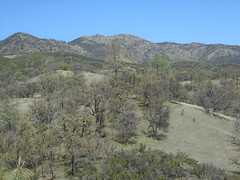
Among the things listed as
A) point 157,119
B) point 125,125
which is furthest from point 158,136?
point 125,125

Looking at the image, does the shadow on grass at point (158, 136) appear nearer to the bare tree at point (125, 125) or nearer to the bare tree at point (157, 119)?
the bare tree at point (157, 119)

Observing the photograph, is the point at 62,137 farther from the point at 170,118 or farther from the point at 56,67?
the point at 56,67

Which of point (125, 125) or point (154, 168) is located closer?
point (154, 168)

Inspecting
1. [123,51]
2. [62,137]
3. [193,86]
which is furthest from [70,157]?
[193,86]

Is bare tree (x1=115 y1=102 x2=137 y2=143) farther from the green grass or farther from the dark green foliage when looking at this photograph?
the dark green foliage

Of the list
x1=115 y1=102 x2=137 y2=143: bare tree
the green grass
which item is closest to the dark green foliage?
the green grass

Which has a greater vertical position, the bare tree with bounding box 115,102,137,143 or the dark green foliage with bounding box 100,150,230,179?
the bare tree with bounding box 115,102,137,143

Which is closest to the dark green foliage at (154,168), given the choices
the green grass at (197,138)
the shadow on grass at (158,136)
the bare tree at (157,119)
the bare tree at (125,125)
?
the green grass at (197,138)

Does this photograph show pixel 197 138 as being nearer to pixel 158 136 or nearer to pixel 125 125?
pixel 158 136

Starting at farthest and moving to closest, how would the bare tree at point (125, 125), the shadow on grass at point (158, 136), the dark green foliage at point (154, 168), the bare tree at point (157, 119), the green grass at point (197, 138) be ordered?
the bare tree at point (157, 119), the shadow on grass at point (158, 136), the bare tree at point (125, 125), the green grass at point (197, 138), the dark green foliage at point (154, 168)

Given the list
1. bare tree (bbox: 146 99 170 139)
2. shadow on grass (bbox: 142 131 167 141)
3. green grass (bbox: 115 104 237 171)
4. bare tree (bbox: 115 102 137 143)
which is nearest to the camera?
green grass (bbox: 115 104 237 171)

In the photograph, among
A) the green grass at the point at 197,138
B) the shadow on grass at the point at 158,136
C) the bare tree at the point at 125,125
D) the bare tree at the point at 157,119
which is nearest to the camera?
the green grass at the point at 197,138

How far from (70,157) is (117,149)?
994cm

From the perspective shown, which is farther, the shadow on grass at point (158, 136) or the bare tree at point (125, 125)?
the shadow on grass at point (158, 136)
